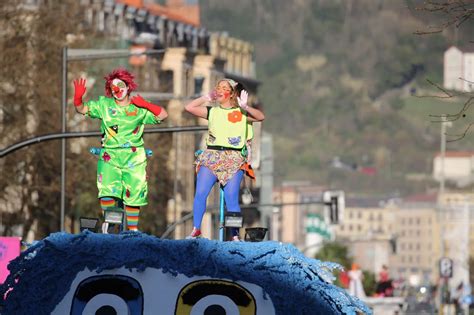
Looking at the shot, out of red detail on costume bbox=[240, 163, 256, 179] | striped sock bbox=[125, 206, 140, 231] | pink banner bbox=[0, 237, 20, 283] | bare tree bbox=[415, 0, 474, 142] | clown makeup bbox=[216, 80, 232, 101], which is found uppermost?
bare tree bbox=[415, 0, 474, 142]

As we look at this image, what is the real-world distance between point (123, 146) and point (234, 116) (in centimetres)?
89

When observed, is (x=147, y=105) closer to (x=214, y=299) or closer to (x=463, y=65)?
(x=214, y=299)

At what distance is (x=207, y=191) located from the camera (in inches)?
670

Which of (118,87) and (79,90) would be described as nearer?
(118,87)

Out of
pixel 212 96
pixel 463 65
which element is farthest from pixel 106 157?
pixel 463 65

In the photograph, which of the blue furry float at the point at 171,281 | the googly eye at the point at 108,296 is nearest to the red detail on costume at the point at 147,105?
the blue furry float at the point at 171,281

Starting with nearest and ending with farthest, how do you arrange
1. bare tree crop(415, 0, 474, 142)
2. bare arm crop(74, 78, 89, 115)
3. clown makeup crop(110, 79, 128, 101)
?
1. clown makeup crop(110, 79, 128, 101)
2. bare arm crop(74, 78, 89, 115)
3. bare tree crop(415, 0, 474, 142)

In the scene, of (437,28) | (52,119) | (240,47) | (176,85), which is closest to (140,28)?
(176,85)

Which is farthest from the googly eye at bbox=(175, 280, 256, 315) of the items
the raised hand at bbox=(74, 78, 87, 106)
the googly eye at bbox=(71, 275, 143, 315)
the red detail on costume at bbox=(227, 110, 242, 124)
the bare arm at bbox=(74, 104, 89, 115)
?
the raised hand at bbox=(74, 78, 87, 106)

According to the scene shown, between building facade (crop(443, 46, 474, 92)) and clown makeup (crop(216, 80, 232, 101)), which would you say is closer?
clown makeup (crop(216, 80, 232, 101))

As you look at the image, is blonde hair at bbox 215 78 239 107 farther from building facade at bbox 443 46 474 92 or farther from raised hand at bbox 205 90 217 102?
building facade at bbox 443 46 474 92

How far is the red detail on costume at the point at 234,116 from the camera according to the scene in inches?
676

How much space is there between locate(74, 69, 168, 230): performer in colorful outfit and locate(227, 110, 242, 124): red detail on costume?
0.54 metres

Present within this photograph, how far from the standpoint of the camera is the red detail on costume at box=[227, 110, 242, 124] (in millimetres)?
17172
